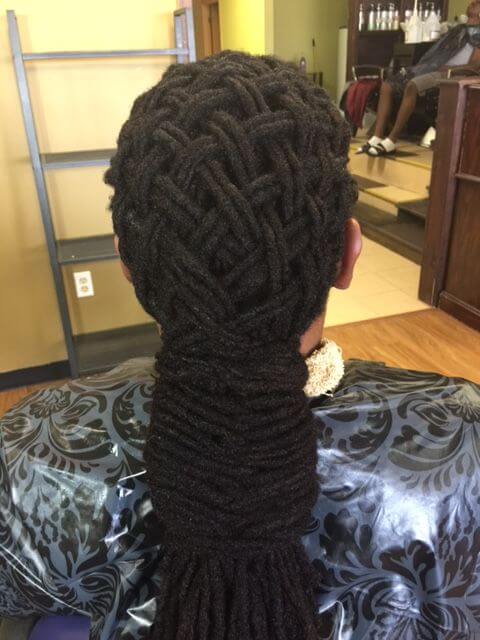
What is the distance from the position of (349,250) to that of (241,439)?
0.20 m

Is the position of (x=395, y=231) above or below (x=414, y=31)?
below

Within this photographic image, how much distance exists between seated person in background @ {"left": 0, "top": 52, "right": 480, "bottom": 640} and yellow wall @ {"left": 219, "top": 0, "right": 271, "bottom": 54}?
464 cm

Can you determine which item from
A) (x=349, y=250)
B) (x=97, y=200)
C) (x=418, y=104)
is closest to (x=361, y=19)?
(x=418, y=104)

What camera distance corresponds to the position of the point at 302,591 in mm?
504

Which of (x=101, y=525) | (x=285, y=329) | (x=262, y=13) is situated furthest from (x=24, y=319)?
(x=262, y=13)

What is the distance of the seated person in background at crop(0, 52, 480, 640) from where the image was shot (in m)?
0.44

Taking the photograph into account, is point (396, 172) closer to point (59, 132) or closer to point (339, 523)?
point (59, 132)

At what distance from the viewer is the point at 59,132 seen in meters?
2.11

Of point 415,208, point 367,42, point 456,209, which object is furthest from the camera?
point 367,42

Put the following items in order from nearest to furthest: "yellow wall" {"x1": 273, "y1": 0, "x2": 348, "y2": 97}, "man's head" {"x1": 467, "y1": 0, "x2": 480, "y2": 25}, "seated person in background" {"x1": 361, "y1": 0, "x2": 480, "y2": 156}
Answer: "seated person in background" {"x1": 361, "y1": 0, "x2": 480, "y2": 156} → "man's head" {"x1": 467, "y1": 0, "x2": 480, "y2": 25} → "yellow wall" {"x1": 273, "y1": 0, "x2": 348, "y2": 97}

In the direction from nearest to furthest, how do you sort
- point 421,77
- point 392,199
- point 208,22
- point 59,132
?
point 59,132 → point 392,199 → point 421,77 → point 208,22

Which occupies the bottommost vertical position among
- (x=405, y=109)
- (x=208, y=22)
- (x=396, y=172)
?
(x=396, y=172)

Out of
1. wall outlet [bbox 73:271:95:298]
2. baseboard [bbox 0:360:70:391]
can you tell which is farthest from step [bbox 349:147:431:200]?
baseboard [bbox 0:360:70:391]

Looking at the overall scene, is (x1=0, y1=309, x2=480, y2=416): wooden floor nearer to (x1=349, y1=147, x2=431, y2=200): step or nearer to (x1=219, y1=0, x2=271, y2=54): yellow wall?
(x1=349, y1=147, x2=431, y2=200): step
